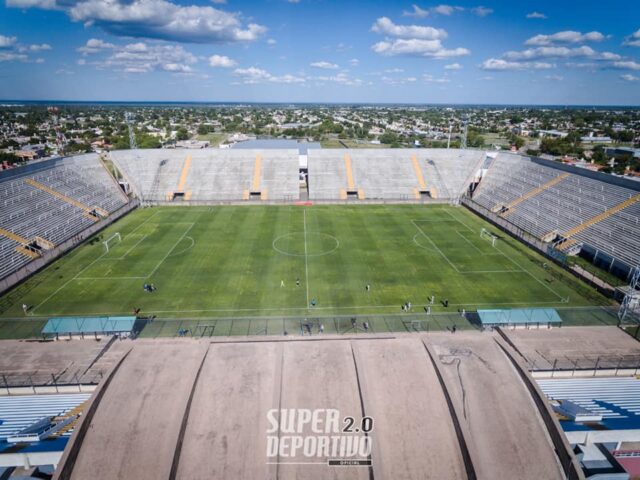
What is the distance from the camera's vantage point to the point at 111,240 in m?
44.8

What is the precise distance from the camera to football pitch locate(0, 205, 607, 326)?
30.8 metres

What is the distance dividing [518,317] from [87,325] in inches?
1151

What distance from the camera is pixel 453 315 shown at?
94.9ft

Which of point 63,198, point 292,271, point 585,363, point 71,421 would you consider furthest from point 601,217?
point 63,198

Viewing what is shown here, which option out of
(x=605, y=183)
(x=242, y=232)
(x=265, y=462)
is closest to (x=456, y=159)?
(x=605, y=183)

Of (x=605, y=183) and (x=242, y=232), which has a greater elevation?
(x=605, y=183)

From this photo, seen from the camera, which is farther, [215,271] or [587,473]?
[215,271]

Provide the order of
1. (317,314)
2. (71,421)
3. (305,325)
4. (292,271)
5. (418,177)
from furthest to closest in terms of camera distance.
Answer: (418,177), (292,271), (317,314), (305,325), (71,421)

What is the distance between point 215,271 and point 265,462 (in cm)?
2597

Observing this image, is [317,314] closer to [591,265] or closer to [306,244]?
[306,244]

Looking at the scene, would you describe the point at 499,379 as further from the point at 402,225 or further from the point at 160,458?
the point at 402,225

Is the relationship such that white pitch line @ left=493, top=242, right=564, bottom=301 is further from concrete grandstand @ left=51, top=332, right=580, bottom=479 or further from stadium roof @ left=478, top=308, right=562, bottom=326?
concrete grandstand @ left=51, top=332, right=580, bottom=479

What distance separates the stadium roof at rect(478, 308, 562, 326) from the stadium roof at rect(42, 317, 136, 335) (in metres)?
24.1

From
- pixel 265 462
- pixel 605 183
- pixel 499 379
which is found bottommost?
pixel 265 462
